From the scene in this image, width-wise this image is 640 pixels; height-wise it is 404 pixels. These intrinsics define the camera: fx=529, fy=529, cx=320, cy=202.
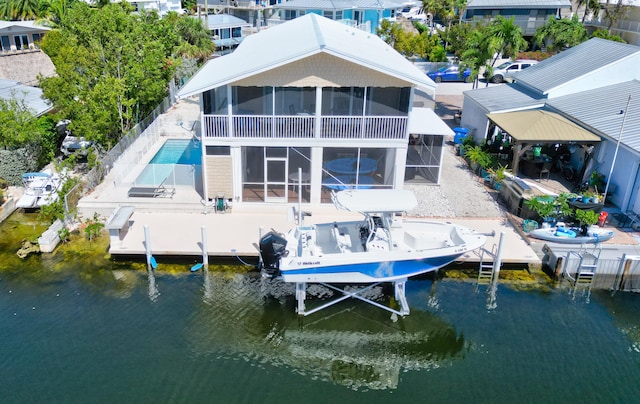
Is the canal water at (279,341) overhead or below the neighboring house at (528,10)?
below

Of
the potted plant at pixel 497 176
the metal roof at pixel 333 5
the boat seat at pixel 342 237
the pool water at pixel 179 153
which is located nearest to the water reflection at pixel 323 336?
the boat seat at pixel 342 237

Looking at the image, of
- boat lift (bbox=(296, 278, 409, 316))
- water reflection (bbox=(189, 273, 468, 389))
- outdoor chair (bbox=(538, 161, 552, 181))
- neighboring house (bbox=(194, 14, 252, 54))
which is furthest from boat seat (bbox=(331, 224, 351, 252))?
neighboring house (bbox=(194, 14, 252, 54))

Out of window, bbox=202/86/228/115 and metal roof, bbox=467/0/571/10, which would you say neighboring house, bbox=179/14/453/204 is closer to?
window, bbox=202/86/228/115

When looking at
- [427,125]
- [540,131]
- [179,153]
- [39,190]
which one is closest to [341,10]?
[179,153]

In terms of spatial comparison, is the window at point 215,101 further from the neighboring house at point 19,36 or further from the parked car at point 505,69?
the parked car at point 505,69

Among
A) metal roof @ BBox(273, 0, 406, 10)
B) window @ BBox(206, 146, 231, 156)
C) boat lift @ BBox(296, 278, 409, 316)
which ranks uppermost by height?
metal roof @ BBox(273, 0, 406, 10)
